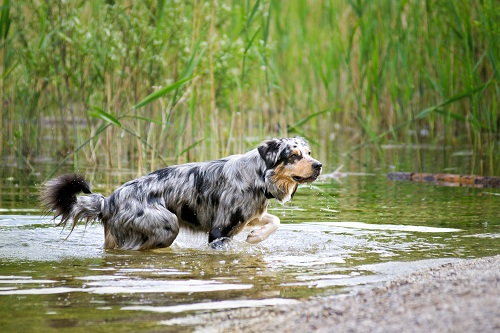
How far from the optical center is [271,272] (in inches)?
222

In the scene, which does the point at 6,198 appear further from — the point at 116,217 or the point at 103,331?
the point at 103,331

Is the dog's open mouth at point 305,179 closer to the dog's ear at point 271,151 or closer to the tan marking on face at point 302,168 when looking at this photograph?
the tan marking on face at point 302,168

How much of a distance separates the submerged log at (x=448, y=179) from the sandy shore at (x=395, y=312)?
18.6 feet

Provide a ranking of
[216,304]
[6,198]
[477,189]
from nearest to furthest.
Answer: [216,304] → [6,198] → [477,189]

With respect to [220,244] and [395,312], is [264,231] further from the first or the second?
[395,312]

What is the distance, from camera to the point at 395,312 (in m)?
3.78

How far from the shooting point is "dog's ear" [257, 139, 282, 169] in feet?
22.8

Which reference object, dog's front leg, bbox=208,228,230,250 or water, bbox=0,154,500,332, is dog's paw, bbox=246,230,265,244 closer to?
water, bbox=0,154,500,332

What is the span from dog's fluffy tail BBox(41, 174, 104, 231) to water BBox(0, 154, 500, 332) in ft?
0.93

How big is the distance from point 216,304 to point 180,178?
264cm

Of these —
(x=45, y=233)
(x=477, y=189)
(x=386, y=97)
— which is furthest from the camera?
(x=386, y=97)

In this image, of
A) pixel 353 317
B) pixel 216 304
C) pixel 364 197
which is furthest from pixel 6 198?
pixel 353 317

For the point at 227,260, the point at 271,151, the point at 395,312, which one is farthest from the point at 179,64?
the point at 395,312

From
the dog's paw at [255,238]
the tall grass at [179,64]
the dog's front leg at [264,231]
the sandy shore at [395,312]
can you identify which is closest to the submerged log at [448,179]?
the tall grass at [179,64]
